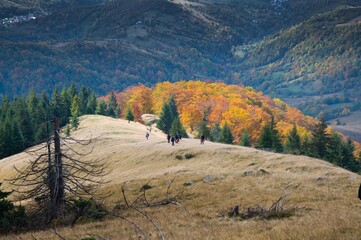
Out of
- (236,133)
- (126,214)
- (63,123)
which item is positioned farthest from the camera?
(236,133)

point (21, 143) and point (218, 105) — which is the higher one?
point (218, 105)

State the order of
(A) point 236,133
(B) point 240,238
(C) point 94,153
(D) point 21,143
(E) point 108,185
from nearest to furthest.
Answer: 1. (B) point 240,238
2. (E) point 108,185
3. (C) point 94,153
4. (D) point 21,143
5. (A) point 236,133

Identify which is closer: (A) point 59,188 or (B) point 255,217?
(B) point 255,217

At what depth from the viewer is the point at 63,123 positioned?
426 ft

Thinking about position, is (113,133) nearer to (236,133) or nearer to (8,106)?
(8,106)

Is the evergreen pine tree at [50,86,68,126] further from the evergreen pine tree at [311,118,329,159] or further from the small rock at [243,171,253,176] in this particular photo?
the small rock at [243,171,253,176]

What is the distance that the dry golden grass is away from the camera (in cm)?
1598

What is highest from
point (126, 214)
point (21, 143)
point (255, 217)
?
point (255, 217)

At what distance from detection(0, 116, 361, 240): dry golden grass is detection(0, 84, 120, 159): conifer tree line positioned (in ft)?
123

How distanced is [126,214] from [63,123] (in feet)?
362

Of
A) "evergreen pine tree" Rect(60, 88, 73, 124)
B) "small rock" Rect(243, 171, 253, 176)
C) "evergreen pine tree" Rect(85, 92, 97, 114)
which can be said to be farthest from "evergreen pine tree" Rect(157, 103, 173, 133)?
"small rock" Rect(243, 171, 253, 176)

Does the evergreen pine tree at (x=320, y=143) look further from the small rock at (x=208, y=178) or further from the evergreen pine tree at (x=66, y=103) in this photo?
the evergreen pine tree at (x=66, y=103)

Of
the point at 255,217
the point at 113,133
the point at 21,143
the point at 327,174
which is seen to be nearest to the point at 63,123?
the point at 21,143

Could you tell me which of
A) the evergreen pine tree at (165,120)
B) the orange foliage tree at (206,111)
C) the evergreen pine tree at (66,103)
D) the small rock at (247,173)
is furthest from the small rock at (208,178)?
the orange foliage tree at (206,111)
